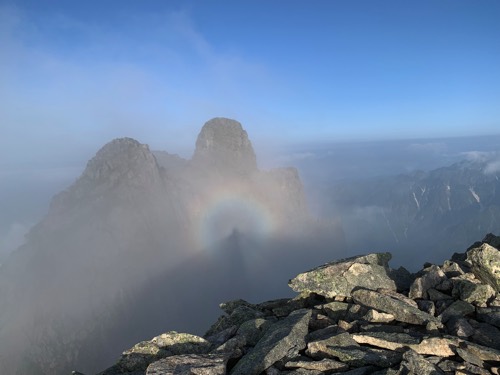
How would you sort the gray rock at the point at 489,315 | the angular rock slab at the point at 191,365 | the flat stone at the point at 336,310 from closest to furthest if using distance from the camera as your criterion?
the angular rock slab at the point at 191,365 → the gray rock at the point at 489,315 → the flat stone at the point at 336,310

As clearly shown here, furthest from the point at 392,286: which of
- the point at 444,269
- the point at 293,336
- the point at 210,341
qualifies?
the point at 210,341

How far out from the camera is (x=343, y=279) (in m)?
22.3

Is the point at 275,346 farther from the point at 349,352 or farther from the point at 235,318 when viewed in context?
the point at 235,318

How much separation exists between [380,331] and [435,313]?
4.32 m

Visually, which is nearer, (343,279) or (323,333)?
(323,333)

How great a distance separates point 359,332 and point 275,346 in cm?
426

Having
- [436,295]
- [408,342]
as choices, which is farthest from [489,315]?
[408,342]

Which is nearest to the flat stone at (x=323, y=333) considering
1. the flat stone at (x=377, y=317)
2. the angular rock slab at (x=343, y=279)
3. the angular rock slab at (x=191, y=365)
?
the flat stone at (x=377, y=317)

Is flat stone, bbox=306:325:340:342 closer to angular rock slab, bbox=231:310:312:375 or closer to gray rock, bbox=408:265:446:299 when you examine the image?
angular rock slab, bbox=231:310:312:375

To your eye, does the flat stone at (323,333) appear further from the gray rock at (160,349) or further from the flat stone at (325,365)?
the gray rock at (160,349)

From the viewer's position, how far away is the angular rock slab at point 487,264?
19000 mm

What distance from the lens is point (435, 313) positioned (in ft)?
58.5

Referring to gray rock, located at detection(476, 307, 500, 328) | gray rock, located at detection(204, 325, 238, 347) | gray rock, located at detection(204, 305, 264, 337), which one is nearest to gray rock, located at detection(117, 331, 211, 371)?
gray rock, located at detection(204, 325, 238, 347)

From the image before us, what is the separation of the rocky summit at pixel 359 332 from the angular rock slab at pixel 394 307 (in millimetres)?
53
